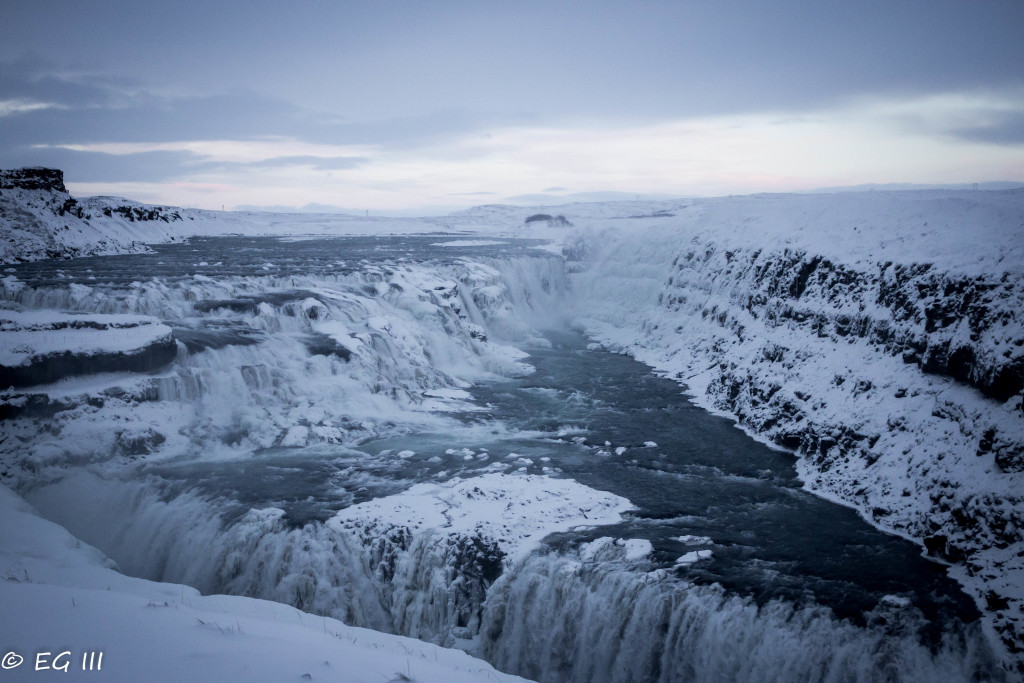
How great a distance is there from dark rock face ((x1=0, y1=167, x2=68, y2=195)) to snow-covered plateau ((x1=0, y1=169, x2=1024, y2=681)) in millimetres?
15652

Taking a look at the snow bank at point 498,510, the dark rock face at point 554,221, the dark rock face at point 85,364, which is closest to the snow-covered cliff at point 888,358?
the snow bank at point 498,510

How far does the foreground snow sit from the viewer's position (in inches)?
214

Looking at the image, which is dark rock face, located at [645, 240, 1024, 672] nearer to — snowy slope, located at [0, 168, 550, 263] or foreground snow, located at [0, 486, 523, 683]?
foreground snow, located at [0, 486, 523, 683]

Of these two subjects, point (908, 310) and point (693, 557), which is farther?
point (908, 310)

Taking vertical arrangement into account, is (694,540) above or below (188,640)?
below

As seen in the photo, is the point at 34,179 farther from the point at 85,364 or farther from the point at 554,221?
the point at 554,221

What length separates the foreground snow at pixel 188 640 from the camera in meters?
5.44

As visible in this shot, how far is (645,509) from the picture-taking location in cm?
1298

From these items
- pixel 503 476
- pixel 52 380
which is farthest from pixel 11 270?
pixel 503 476

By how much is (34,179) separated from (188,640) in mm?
44550

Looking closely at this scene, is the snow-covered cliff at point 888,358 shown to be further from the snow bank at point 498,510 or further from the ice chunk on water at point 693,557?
the snow bank at point 498,510

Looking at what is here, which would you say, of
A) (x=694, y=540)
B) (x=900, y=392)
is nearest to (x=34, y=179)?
(x=694, y=540)

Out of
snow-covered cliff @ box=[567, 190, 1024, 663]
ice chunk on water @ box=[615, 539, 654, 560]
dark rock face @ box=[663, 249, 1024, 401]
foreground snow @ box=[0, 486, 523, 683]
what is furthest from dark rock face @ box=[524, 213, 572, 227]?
foreground snow @ box=[0, 486, 523, 683]

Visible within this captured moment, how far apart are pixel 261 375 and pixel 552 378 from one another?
35.6 feet
